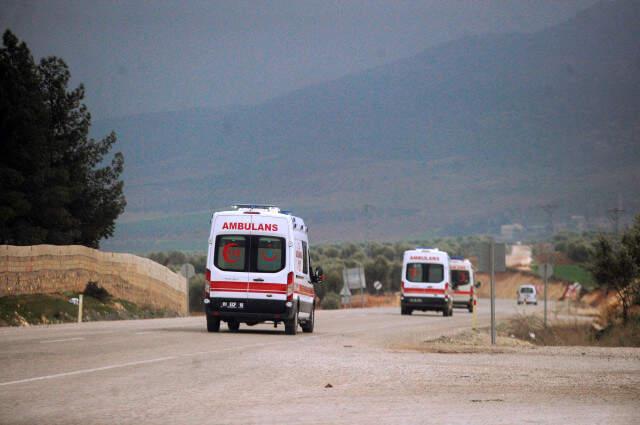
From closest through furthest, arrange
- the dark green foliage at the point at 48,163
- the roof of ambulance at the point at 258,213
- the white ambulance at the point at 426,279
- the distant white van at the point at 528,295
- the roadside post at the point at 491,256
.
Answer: the roof of ambulance at the point at 258,213 → the roadside post at the point at 491,256 → the white ambulance at the point at 426,279 → the dark green foliage at the point at 48,163 → the distant white van at the point at 528,295

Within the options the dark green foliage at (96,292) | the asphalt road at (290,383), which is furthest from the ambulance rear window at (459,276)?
the asphalt road at (290,383)

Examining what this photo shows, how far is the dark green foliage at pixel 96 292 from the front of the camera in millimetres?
49656

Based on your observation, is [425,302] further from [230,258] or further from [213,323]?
[230,258]

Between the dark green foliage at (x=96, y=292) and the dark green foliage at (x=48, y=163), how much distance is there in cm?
373

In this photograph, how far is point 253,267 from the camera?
2905 centimetres

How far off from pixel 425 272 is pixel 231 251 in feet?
81.3

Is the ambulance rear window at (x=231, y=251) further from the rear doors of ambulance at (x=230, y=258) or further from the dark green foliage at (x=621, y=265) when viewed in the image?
the dark green foliage at (x=621, y=265)

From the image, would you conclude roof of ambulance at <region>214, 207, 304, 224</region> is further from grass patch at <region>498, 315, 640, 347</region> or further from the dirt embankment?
the dirt embankment

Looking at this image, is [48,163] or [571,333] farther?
[48,163]

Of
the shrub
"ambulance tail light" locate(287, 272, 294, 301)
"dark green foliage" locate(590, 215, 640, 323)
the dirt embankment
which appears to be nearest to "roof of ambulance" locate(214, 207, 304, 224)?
"ambulance tail light" locate(287, 272, 294, 301)

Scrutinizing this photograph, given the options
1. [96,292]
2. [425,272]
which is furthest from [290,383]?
[425,272]

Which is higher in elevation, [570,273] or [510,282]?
[570,273]

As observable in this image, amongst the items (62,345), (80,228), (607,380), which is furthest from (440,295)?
(607,380)

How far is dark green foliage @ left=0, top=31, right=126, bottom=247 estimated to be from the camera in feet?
176
